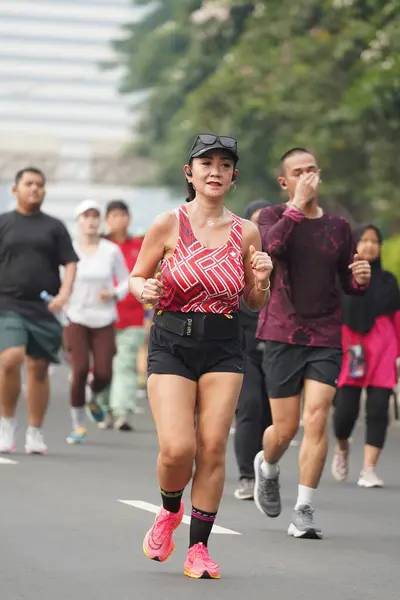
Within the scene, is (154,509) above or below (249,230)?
below

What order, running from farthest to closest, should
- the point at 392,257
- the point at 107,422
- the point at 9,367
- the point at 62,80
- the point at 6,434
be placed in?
1. the point at 62,80
2. the point at 392,257
3. the point at 107,422
4. the point at 6,434
5. the point at 9,367

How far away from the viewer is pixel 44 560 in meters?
8.91

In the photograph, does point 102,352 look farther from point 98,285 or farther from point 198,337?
point 198,337

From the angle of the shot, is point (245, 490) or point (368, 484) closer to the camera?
point (245, 490)

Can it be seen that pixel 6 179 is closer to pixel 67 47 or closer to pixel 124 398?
pixel 67 47

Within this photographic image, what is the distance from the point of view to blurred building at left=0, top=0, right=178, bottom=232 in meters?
177

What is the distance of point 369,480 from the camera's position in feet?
43.4

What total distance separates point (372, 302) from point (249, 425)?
5.68 feet

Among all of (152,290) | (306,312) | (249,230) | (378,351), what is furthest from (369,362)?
(152,290)

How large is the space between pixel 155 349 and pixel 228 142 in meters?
0.96

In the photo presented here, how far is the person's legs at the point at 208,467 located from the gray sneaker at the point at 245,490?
3.55 metres

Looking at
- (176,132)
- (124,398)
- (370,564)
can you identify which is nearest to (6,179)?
(176,132)

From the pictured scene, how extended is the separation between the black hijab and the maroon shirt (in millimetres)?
2924

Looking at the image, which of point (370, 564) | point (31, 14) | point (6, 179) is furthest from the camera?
point (31, 14)
